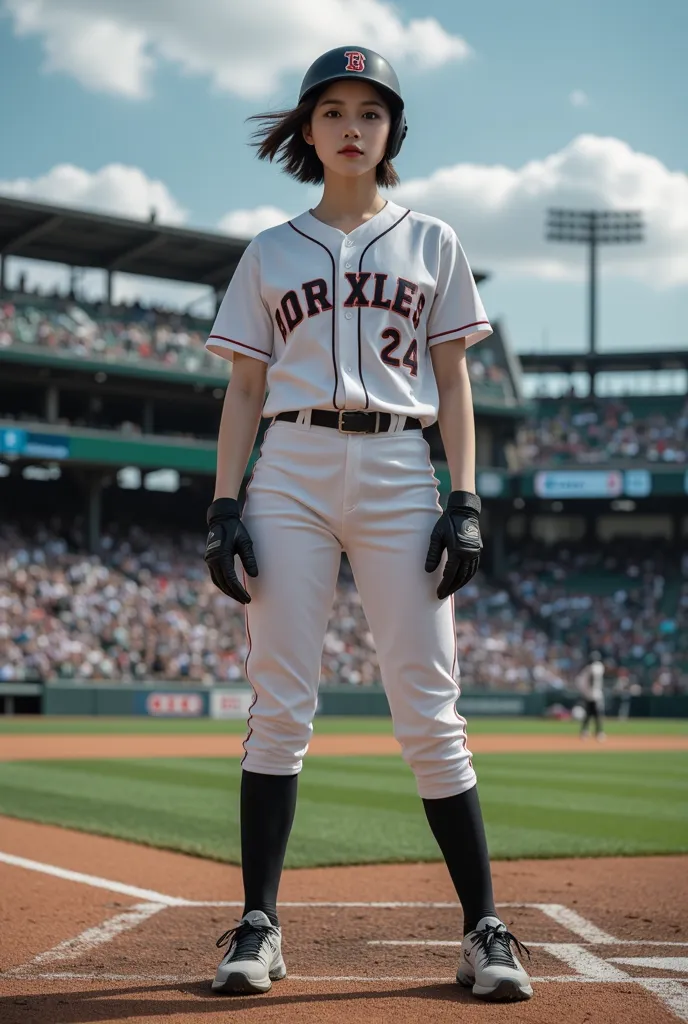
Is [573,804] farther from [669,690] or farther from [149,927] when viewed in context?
[669,690]

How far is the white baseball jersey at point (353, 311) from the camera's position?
10.6 ft

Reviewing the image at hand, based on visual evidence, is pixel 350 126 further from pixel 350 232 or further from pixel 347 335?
pixel 347 335

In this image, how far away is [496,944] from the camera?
3006mm

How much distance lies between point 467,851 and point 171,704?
Answer: 68.9 feet

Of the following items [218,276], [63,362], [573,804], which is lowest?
[573,804]

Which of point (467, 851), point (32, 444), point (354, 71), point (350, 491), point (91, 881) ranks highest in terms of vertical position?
point (32, 444)

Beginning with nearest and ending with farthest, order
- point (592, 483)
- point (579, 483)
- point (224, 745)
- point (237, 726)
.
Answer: point (224, 745) → point (237, 726) → point (592, 483) → point (579, 483)

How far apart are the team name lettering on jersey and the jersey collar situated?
128mm

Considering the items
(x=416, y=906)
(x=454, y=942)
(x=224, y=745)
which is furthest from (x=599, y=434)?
(x=454, y=942)

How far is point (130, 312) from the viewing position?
32.3 m

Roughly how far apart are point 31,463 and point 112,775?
19376mm

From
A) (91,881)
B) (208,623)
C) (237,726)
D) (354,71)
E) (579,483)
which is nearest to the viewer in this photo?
(354,71)

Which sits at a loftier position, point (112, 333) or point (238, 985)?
point (112, 333)

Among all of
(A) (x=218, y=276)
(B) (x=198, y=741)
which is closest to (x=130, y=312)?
(A) (x=218, y=276)
